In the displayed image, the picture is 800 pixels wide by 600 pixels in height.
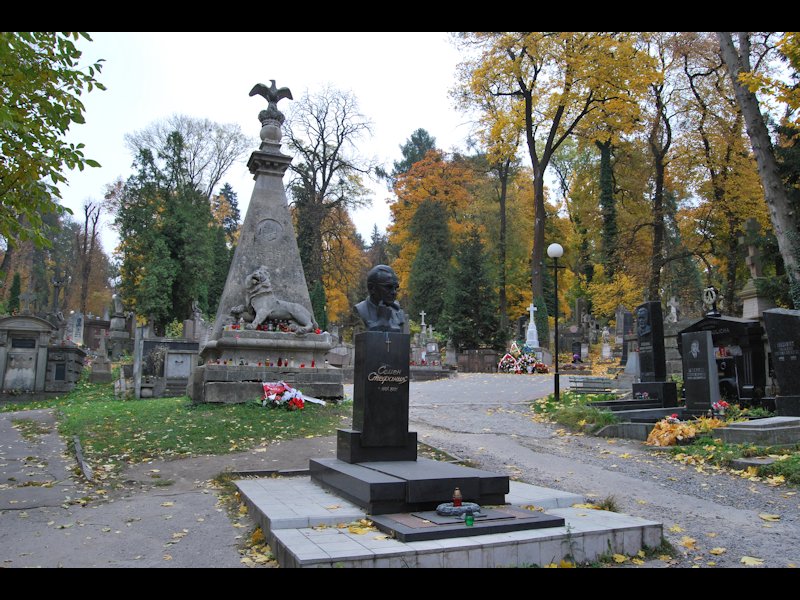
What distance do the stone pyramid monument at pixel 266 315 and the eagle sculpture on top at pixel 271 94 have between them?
0.9 inches

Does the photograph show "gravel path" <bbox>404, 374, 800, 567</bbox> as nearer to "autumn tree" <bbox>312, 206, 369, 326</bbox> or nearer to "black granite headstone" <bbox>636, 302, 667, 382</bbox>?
"black granite headstone" <bbox>636, 302, 667, 382</bbox>

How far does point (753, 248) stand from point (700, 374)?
8.05 metres

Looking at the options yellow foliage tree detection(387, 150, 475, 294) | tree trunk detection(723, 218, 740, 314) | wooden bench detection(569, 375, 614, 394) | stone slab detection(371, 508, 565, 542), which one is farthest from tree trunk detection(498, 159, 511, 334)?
stone slab detection(371, 508, 565, 542)

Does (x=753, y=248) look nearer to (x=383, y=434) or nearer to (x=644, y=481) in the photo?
(x=644, y=481)

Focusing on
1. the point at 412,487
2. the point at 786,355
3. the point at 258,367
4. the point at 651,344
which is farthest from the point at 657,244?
the point at 412,487

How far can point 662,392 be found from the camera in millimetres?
13844

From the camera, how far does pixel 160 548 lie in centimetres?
507

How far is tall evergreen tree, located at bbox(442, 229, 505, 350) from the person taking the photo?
32031 millimetres

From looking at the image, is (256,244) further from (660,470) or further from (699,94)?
(699,94)

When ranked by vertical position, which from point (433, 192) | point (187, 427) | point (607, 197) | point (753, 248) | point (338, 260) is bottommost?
point (187, 427)

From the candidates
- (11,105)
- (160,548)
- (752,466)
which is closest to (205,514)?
Answer: (160,548)

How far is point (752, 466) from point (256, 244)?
1085cm

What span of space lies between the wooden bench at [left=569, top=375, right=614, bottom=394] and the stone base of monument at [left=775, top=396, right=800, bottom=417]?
20.0 ft
